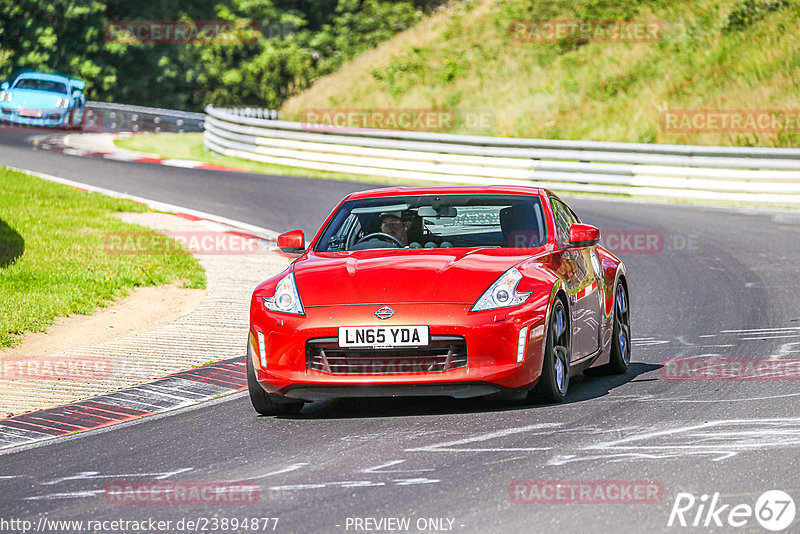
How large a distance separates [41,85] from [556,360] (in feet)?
93.9

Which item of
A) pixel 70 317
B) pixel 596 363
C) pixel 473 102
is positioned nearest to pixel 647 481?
pixel 596 363

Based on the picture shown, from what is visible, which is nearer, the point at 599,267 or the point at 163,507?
the point at 163,507

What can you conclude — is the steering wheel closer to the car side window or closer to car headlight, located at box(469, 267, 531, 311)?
the car side window

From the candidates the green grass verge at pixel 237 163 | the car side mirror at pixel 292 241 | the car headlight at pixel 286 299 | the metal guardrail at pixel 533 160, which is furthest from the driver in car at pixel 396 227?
the metal guardrail at pixel 533 160

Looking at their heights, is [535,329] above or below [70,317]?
above

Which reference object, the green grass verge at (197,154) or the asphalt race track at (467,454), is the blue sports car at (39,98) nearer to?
the green grass verge at (197,154)

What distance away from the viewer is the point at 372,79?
125 ft

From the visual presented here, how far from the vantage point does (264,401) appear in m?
8.03

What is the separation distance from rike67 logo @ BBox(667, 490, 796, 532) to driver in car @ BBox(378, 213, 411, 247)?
3740mm

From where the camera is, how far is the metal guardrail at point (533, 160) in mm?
23422

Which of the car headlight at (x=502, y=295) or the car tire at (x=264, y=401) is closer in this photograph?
the car headlight at (x=502, y=295)

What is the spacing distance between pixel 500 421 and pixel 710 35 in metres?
27.4

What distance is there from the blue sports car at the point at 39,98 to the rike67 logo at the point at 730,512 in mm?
30425

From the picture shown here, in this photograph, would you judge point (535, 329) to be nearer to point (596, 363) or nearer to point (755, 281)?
point (596, 363)
